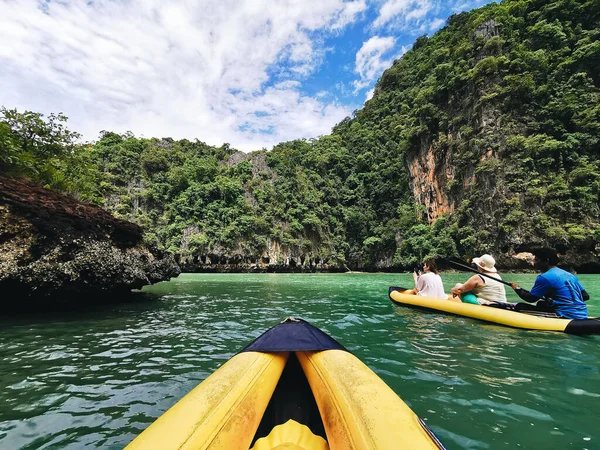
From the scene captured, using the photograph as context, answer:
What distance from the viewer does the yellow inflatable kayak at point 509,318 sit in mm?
4180

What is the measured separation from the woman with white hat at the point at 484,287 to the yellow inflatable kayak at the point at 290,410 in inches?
181

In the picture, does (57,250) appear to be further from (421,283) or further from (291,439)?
(421,283)

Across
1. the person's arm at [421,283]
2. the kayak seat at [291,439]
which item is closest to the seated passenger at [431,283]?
the person's arm at [421,283]

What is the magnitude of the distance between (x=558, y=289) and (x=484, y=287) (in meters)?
1.48

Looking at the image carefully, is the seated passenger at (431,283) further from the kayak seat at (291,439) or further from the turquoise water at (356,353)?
the kayak seat at (291,439)

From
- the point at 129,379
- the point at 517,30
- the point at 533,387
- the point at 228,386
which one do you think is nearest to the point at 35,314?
the point at 129,379

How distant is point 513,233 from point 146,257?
2577 cm

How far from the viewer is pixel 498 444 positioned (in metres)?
1.76

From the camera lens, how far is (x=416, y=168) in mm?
34750

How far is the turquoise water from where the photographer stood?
194 cm

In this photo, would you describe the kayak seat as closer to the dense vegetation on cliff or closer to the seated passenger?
the seated passenger

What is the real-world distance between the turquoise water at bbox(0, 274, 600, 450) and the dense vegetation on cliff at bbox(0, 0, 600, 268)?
6.97 metres

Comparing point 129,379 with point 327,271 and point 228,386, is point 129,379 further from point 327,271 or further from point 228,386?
point 327,271

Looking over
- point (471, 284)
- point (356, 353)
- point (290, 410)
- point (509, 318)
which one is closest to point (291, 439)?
point (290, 410)
